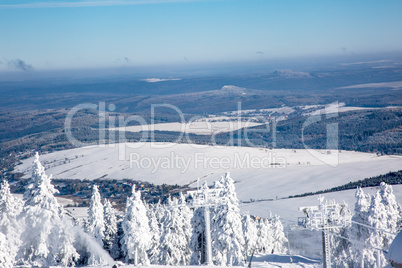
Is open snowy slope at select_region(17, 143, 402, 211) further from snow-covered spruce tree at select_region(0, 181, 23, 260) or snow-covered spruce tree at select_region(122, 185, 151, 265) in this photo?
snow-covered spruce tree at select_region(0, 181, 23, 260)

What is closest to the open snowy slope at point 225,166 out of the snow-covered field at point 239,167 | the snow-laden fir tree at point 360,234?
the snow-covered field at point 239,167

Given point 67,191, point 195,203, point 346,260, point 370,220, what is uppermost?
point 195,203

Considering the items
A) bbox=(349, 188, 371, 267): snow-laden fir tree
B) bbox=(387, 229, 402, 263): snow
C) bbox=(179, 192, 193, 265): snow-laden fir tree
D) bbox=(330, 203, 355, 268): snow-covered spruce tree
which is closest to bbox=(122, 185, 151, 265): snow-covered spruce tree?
bbox=(179, 192, 193, 265): snow-laden fir tree

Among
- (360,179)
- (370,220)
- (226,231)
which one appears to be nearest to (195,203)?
(226,231)

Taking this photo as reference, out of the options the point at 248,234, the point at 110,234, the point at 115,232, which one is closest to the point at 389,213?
the point at 248,234

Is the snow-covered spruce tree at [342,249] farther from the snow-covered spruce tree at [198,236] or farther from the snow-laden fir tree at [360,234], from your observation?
the snow-covered spruce tree at [198,236]

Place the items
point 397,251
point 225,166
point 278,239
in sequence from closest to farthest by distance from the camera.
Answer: point 397,251, point 278,239, point 225,166

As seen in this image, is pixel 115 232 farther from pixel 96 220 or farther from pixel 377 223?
pixel 377 223

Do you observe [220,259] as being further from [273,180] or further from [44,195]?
[273,180]
